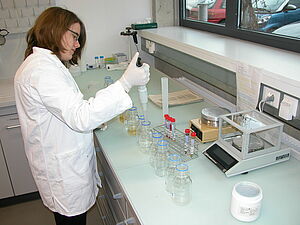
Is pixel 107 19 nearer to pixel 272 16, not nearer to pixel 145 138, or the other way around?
pixel 272 16

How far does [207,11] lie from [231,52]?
1008mm

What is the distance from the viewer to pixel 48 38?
1297 millimetres

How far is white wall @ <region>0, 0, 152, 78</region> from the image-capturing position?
266 centimetres

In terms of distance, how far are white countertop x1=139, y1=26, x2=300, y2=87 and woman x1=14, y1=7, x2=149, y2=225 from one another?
0.49 meters

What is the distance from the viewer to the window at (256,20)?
175 cm

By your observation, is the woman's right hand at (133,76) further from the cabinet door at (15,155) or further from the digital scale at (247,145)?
the cabinet door at (15,155)

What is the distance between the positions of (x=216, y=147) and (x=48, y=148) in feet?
2.52

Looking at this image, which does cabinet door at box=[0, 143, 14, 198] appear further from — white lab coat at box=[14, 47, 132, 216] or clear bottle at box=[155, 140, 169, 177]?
clear bottle at box=[155, 140, 169, 177]

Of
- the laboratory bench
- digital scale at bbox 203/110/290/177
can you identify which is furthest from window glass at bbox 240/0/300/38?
the laboratory bench

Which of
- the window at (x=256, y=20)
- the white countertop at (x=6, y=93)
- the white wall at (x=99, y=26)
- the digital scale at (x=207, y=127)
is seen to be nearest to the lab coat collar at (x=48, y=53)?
the digital scale at (x=207, y=127)

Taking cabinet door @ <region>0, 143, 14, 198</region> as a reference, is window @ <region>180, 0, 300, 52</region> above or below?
above

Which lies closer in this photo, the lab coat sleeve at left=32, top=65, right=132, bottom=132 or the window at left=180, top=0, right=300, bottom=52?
the lab coat sleeve at left=32, top=65, right=132, bottom=132

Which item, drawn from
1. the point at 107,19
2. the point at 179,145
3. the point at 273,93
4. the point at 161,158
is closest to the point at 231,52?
the point at 273,93

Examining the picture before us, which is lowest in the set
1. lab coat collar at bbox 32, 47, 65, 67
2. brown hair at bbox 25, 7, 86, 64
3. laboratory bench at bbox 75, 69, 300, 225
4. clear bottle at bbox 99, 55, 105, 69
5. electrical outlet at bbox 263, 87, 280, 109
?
laboratory bench at bbox 75, 69, 300, 225
